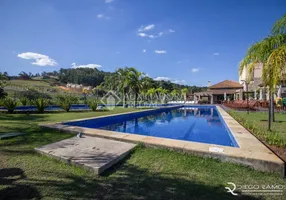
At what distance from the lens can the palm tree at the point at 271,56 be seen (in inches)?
177

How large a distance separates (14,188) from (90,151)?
1656 mm

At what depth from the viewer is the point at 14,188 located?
2.42 m

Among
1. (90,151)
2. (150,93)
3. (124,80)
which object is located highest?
(124,80)

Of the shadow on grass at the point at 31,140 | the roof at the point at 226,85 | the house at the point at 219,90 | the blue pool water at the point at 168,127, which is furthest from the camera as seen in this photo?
A: the roof at the point at 226,85

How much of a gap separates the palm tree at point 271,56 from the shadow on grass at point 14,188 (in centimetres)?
624

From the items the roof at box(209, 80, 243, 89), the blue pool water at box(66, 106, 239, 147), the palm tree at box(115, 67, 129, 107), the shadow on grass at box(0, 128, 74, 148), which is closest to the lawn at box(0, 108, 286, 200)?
the shadow on grass at box(0, 128, 74, 148)

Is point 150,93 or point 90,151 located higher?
point 150,93

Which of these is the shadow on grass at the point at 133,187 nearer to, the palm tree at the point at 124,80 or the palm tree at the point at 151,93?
the palm tree at the point at 124,80

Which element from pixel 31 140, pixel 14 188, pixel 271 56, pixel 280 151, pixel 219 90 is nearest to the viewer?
pixel 14 188

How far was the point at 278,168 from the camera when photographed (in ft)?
9.93

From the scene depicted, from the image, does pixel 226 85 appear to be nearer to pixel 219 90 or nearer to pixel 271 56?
pixel 219 90

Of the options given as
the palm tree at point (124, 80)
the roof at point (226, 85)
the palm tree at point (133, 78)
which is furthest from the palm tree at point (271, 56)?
the roof at point (226, 85)

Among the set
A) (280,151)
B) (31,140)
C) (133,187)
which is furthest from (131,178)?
(31,140)

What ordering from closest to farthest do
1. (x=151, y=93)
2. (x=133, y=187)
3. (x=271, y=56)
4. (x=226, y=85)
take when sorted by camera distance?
(x=133, y=187), (x=271, y=56), (x=151, y=93), (x=226, y=85)
